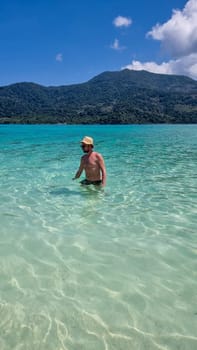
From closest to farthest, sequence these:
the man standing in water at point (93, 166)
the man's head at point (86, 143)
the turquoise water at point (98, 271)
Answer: the turquoise water at point (98, 271)
the man's head at point (86, 143)
the man standing in water at point (93, 166)

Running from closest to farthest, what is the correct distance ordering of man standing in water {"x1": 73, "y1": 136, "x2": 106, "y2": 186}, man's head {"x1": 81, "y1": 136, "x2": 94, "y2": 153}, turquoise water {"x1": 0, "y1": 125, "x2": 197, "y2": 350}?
turquoise water {"x1": 0, "y1": 125, "x2": 197, "y2": 350}
man's head {"x1": 81, "y1": 136, "x2": 94, "y2": 153}
man standing in water {"x1": 73, "y1": 136, "x2": 106, "y2": 186}

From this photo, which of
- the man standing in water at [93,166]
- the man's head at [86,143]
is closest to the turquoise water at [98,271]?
the man standing in water at [93,166]

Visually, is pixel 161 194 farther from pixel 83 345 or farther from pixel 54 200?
pixel 83 345

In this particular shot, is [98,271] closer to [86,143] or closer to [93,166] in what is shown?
[86,143]

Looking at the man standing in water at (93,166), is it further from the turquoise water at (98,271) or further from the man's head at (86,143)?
the turquoise water at (98,271)

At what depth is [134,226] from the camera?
621 centimetres

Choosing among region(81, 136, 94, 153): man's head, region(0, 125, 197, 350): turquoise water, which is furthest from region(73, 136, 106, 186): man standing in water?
region(0, 125, 197, 350): turquoise water

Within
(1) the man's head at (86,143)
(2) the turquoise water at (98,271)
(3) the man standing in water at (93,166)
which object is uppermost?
(1) the man's head at (86,143)

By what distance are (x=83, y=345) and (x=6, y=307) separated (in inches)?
41.1

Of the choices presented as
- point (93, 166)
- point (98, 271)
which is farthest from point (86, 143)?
point (98, 271)

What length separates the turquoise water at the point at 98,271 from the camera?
3.15 metres

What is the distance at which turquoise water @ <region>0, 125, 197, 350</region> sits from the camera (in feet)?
10.3

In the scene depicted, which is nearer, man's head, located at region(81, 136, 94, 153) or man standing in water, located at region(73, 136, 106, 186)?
man's head, located at region(81, 136, 94, 153)

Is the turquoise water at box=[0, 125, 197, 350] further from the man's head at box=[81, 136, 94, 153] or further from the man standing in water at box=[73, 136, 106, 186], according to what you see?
the man's head at box=[81, 136, 94, 153]
